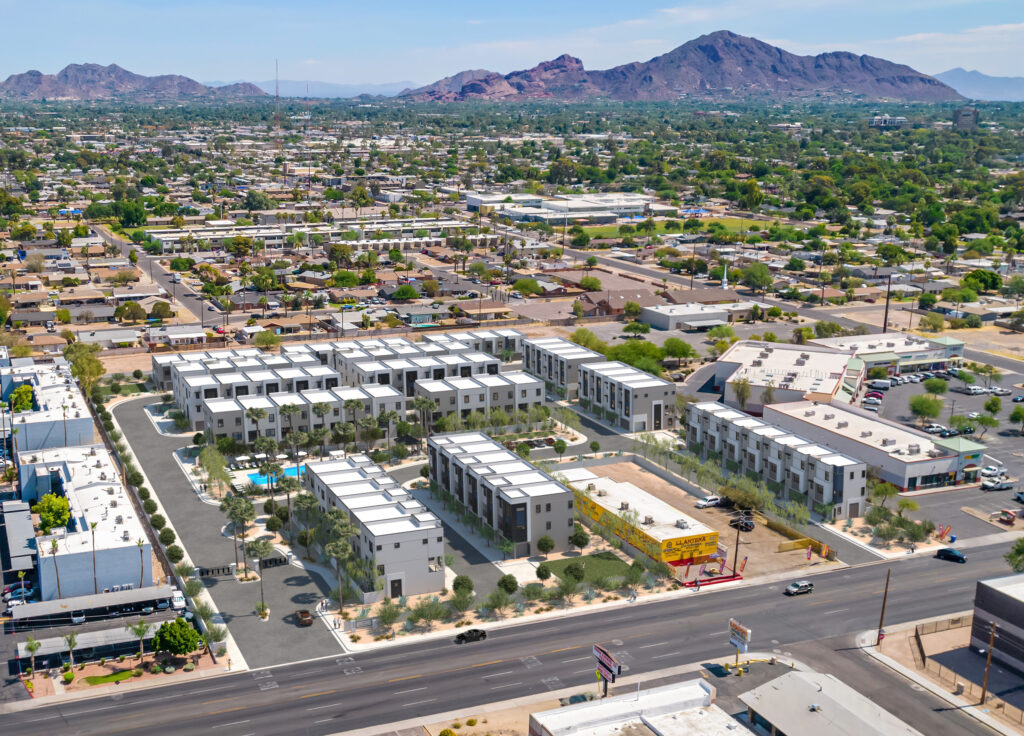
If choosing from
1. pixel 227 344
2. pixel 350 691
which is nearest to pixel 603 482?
pixel 350 691

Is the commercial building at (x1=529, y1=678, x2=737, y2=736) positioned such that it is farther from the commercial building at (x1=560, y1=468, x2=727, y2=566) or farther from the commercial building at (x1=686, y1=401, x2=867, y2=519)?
the commercial building at (x1=686, y1=401, x2=867, y2=519)

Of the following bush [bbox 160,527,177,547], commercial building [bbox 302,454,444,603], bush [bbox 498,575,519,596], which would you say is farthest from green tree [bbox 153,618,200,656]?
bush [bbox 498,575,519,596]

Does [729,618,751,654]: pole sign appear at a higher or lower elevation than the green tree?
higher

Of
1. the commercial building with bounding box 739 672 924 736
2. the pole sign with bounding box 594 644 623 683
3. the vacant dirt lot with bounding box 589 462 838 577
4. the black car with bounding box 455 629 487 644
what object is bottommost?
the black car with bounding box 455 629 487 644

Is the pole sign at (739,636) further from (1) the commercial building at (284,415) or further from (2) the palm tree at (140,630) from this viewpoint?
(1) the commercial building at (284,415)

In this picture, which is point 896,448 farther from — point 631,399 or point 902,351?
point 902,351

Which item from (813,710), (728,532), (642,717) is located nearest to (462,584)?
(642,717)

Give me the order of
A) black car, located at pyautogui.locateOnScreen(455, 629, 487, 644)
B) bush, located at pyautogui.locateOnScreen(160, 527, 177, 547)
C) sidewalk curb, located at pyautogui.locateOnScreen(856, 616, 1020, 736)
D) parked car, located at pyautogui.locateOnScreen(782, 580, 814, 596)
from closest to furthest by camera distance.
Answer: sidewalk curb, located at pyautogui.locateOnScreen(856, 616, 1020, 736) < black car, located at pyautogui.locateOnScreen(455, 629, 487, 644) < parked car, located at pyautogui.locateOnScreen(782, 580, 814, 596) < bush, located at pyautogui.locateOnScreen(160, 527, 177, 547)
